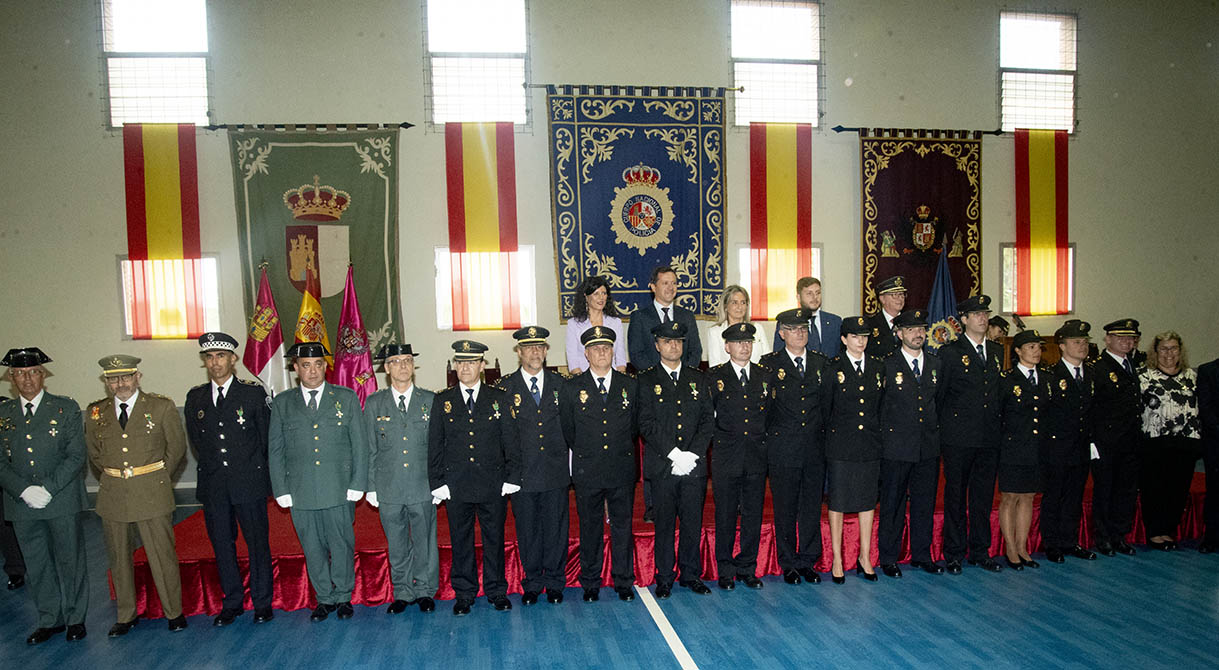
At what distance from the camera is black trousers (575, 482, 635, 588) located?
4.43 metres

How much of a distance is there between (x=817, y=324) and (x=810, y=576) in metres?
1.96

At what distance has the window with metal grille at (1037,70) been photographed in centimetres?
914

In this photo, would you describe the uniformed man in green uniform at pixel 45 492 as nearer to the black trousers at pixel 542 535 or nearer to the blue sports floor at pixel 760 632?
the blue sports floor at pixel 760 632

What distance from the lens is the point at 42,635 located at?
4188 millimetres

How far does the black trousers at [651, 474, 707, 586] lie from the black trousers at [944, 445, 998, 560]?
5.68 ft

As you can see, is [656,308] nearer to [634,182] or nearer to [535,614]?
[535,614]

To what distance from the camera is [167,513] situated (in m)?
4.25

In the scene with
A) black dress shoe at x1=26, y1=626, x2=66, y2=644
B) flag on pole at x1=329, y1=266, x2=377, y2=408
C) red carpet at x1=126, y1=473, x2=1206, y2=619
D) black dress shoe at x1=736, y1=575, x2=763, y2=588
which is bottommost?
black dress shoe at x1=26, y1=626, x2=66, y2=644

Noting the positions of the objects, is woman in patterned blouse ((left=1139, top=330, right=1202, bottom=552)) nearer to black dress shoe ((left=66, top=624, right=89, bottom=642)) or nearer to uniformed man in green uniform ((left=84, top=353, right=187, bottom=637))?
uniformed man in green uniform ((left=84, top=353, right=187, bottom=637))

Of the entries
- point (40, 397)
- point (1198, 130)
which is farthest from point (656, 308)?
point (1198, 130)

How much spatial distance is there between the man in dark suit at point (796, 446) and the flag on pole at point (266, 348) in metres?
4.86

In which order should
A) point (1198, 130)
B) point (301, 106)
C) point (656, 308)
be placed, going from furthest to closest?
point (1198, 130) → point (301, 106) → point (656, 308)

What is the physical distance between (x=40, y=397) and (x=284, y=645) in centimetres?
213

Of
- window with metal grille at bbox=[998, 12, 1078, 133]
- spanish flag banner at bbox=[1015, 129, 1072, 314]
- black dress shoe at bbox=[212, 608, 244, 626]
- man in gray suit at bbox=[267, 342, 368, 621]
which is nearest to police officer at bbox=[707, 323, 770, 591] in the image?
man in gray suit at bbox=[267, 342, 368, 621]
